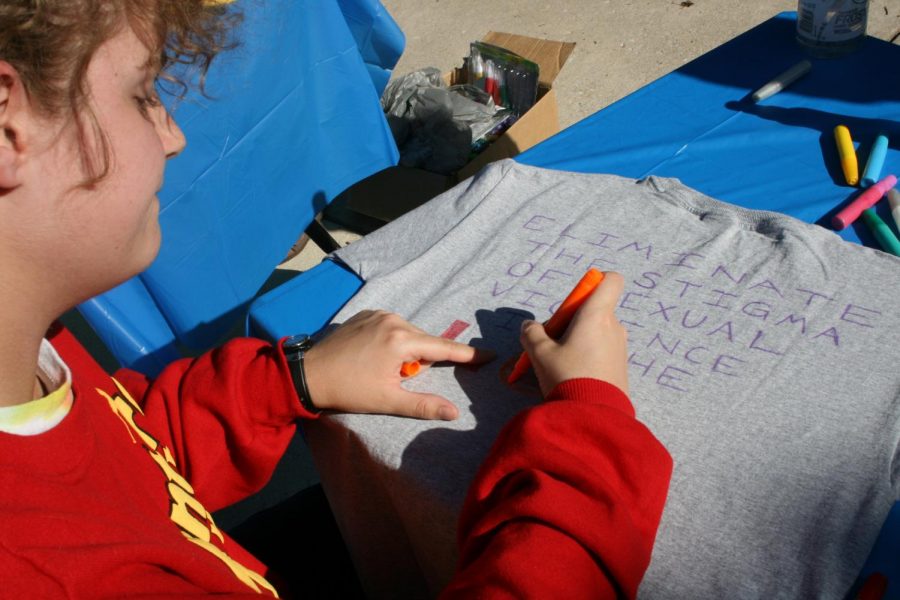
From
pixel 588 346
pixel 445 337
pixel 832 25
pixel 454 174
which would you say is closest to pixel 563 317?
pixel 588 346

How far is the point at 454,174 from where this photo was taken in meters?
2.43

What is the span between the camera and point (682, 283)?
107 cm

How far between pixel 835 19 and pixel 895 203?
20.8 inches

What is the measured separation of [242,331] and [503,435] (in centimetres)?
179

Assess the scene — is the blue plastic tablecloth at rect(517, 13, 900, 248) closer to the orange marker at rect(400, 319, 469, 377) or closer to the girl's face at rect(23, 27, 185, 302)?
the orange marker at rect(400, 319, 469, 377)

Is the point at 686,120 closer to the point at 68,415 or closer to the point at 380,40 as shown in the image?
the point at 380,40

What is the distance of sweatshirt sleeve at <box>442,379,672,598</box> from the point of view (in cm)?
73

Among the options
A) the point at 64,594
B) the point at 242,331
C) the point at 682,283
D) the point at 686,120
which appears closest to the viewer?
the point at 64,594

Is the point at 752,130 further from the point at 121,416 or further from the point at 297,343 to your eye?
the point at 121,416

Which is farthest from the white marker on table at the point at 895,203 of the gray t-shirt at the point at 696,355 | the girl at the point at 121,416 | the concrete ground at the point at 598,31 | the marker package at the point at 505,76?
the concrete ground at the point at 598,31

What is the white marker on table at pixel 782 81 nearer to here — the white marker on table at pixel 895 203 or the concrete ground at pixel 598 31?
the white marker on table at pixel 895 203

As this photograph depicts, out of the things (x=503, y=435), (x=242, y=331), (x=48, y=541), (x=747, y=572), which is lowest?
(x=242, y=331)

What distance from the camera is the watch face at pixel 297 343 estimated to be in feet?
3.54

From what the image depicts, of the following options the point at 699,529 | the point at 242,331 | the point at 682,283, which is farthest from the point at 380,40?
the point at 699,529
